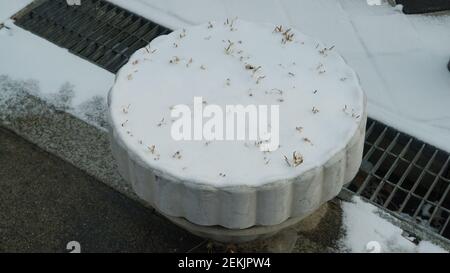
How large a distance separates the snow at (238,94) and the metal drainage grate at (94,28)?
1.02 metres

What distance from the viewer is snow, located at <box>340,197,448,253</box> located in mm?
3320

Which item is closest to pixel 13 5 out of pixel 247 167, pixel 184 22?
pixel 184 22

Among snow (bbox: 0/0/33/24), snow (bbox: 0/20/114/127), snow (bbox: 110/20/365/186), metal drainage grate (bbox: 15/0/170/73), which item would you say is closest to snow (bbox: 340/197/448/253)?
snow (bbox: 110/20/365/186)

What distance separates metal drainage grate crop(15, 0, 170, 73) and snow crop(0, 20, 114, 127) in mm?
75

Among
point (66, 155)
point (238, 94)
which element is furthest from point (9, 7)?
point (238, 94)

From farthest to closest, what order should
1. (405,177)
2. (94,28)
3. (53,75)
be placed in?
(94,28) < (53,75) < (405,177)

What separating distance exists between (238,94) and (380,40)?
1.55m

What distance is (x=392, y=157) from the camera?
12.3 feet

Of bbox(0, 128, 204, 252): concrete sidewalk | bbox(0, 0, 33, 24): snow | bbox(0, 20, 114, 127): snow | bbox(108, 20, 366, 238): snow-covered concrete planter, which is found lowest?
bbox(0, 128, 204, 252): concrete sidewalk

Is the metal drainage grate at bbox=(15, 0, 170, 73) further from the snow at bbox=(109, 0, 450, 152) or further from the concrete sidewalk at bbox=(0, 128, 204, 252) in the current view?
the concrete sidewalk at bbox=(0, 128, 204, 252)

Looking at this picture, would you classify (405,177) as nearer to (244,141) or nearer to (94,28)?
(244,141)

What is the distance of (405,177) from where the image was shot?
365 centimetres

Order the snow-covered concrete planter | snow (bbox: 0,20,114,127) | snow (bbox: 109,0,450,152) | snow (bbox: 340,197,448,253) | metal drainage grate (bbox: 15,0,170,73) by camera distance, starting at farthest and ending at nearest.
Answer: metal drainage grate (bbox: 15,0,170,73) → snow (bbox: 0,20,114,127) → snow (bbox: 109,0,450,152) → snow (bbox: 340,197,448,253) → the snow-covered concrete planter

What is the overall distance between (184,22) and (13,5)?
1.11 meters
